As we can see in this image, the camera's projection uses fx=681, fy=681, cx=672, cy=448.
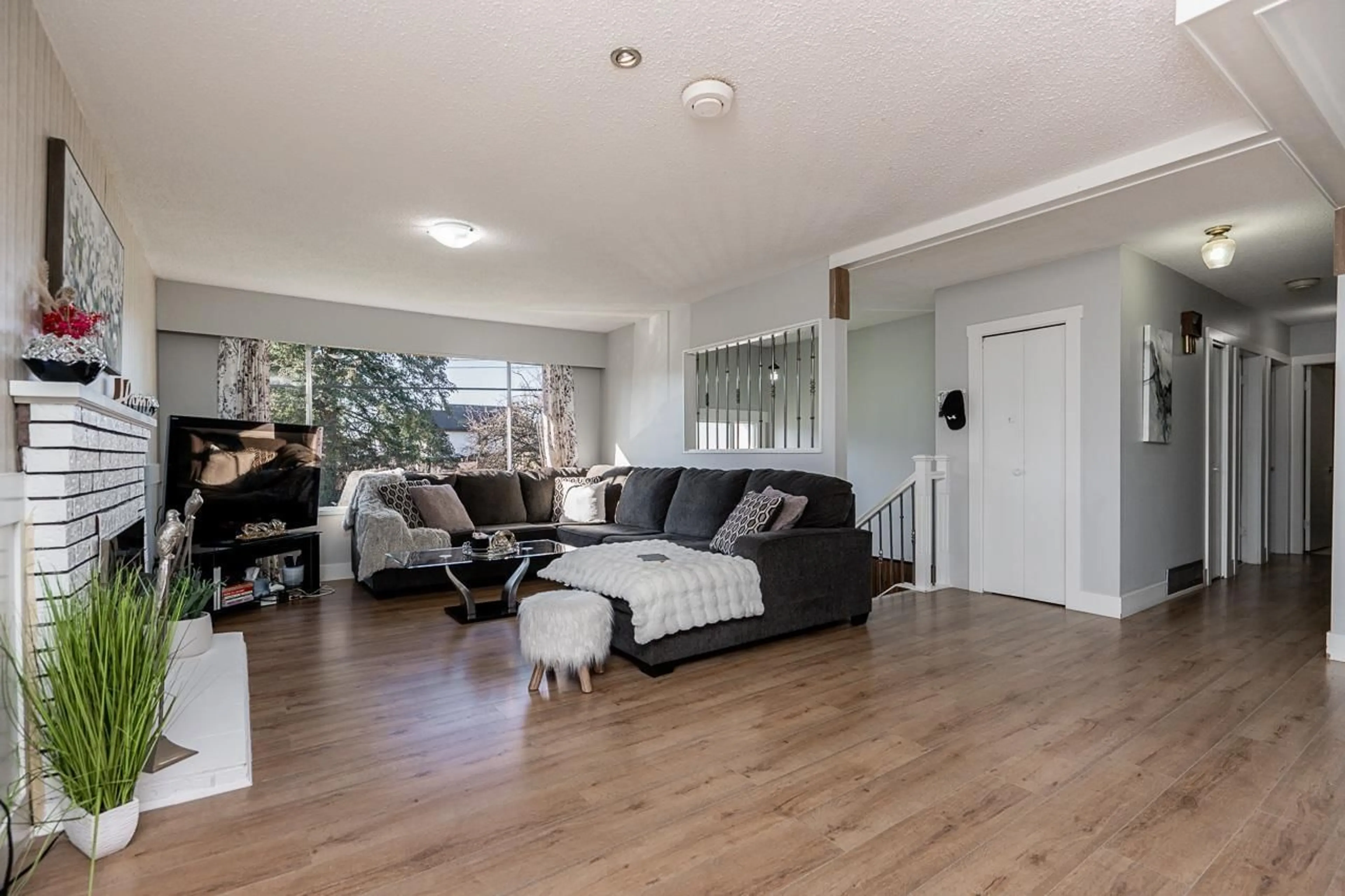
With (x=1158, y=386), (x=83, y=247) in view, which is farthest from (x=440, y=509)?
Answer: (x=1158, y=386)

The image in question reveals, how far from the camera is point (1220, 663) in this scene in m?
3.32

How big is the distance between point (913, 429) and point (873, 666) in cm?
392

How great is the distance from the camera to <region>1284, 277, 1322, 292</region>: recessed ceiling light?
4957mm

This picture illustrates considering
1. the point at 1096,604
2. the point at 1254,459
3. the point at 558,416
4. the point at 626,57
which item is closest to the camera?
the point at 626,57

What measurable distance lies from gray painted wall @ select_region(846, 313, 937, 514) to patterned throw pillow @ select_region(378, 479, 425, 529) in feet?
12.7

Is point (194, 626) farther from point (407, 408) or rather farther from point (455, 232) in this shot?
point (407, 408)

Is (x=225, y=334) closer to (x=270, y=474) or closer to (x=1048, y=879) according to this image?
(x=270, y=474)

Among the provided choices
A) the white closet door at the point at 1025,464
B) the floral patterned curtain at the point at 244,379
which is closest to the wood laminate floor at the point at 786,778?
the white closet door at the point at 1025,464

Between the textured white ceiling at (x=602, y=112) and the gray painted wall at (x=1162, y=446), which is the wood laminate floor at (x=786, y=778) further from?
the textured white ceiling at (x=602, y=112)

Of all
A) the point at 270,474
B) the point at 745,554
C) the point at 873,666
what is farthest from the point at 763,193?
the point at 270,474

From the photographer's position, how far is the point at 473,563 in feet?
15.4

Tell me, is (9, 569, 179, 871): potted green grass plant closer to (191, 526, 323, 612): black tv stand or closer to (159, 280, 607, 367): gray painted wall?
(191, 526, 323, 612): black tv stand

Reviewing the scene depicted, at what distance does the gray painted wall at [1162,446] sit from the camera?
432cm

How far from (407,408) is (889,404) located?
4732 millimetres
